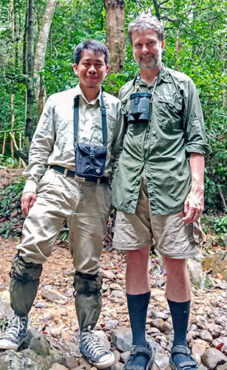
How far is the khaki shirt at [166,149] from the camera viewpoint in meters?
2.57

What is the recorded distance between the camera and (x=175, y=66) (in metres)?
7.81

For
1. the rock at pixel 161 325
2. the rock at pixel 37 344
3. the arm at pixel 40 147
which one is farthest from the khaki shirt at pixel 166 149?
the rock at pixel 161 325

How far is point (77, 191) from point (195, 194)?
31.2 inches

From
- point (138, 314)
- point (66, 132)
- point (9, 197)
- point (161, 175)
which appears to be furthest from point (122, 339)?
point (9, 197)

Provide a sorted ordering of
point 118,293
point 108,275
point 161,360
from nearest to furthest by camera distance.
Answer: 1. point 161,360
2. point 118,293
3. point 108,275

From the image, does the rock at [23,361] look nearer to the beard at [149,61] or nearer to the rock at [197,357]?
the rock at [197,357]

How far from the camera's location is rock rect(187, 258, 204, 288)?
4.86 metres

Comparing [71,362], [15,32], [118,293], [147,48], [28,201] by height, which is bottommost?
[118,293]

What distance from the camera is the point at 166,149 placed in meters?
2.60

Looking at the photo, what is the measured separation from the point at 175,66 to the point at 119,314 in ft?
18.1

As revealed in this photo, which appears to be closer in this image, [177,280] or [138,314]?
[177,280]

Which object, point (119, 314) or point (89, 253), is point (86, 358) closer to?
point (89, 253)

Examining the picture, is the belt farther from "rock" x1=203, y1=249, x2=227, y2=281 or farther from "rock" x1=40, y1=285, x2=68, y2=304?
"rock" x1=203, y1=249, x2=227, y2=281

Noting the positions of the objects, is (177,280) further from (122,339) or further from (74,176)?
(74,176)
